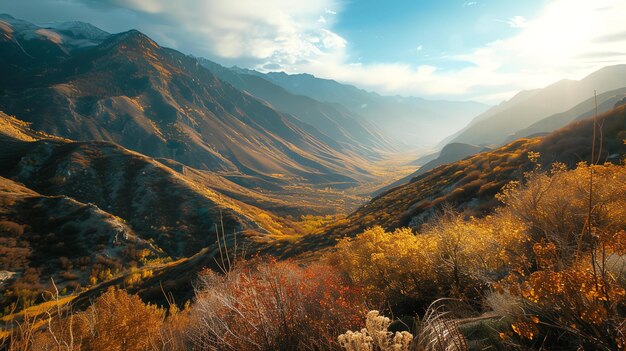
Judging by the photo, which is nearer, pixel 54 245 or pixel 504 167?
pixel 504 167

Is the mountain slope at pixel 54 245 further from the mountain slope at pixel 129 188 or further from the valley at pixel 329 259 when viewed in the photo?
the mountain slope at pixel 129 188

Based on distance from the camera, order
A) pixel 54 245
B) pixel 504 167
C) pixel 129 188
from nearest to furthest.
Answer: pixel 504 167 → pixel 54 245 → pixel 129 188

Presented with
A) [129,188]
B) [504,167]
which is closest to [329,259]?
[504,167]

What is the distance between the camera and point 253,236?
62312 mm

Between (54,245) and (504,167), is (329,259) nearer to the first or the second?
(504,167)

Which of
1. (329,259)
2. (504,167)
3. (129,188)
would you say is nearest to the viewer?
(329,259)

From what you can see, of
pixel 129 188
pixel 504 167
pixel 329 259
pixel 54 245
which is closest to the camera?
pixel 329 259

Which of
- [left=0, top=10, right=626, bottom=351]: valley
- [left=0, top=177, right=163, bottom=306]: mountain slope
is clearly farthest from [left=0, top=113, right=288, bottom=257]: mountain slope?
[left=0, top=177, right=163, bottom=306]: mountain slope

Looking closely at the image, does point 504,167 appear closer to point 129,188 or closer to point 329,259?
point 329,259

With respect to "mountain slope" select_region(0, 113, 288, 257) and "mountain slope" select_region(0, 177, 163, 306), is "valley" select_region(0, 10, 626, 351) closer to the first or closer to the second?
"mountain slope" select_region(0, 177, 163, 306)

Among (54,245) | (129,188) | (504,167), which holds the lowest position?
(54,245)

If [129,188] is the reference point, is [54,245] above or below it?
below

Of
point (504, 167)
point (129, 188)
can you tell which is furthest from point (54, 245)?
point (504, 167)

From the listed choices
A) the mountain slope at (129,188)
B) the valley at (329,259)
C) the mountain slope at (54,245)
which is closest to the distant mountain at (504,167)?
the valley at (329,259)
